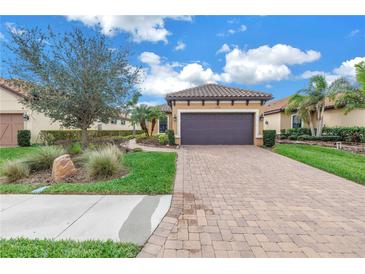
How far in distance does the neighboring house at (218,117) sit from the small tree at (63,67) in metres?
5.98

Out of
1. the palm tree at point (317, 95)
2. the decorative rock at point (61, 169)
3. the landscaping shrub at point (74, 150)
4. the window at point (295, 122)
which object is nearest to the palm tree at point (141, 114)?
the landscaping shrub at point (74, 150)

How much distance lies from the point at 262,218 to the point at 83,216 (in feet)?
10.3

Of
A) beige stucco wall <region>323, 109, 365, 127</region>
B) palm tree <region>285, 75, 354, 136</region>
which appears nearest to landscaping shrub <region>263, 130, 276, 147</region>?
palm tree <region>285, 75, 354, 136</region>

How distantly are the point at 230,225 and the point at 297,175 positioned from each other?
14.1ft

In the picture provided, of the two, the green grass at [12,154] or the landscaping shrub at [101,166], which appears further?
the green grass at [12,154]

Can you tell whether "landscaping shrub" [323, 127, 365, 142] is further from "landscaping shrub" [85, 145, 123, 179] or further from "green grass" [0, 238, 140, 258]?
"green grass" [0, 238, 140, 258]

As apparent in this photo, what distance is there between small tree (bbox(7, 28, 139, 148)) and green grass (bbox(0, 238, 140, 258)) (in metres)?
6.06

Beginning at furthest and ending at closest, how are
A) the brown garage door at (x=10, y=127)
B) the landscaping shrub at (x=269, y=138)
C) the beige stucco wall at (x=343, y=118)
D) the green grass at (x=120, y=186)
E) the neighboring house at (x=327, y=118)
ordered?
the neighboring house at (x=327, y=118)
the beige stucco wall at (x=343, y=118)
the brown garage door at (x=10, y=127)
the landscaping shrub at (x=269, y=138)
the green grass at (x=120, y=186)

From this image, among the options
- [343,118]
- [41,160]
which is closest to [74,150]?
[41,160]

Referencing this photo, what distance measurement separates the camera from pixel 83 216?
3.28m

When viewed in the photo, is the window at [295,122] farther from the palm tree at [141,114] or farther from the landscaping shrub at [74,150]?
the landscaping shrub at [74,150]

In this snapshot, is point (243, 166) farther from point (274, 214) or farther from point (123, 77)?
point (123, 77)

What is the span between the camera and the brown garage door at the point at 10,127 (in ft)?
44.9

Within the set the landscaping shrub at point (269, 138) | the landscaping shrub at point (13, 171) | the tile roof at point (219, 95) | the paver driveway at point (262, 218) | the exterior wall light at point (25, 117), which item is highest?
the tile roof at point (219, 95)
